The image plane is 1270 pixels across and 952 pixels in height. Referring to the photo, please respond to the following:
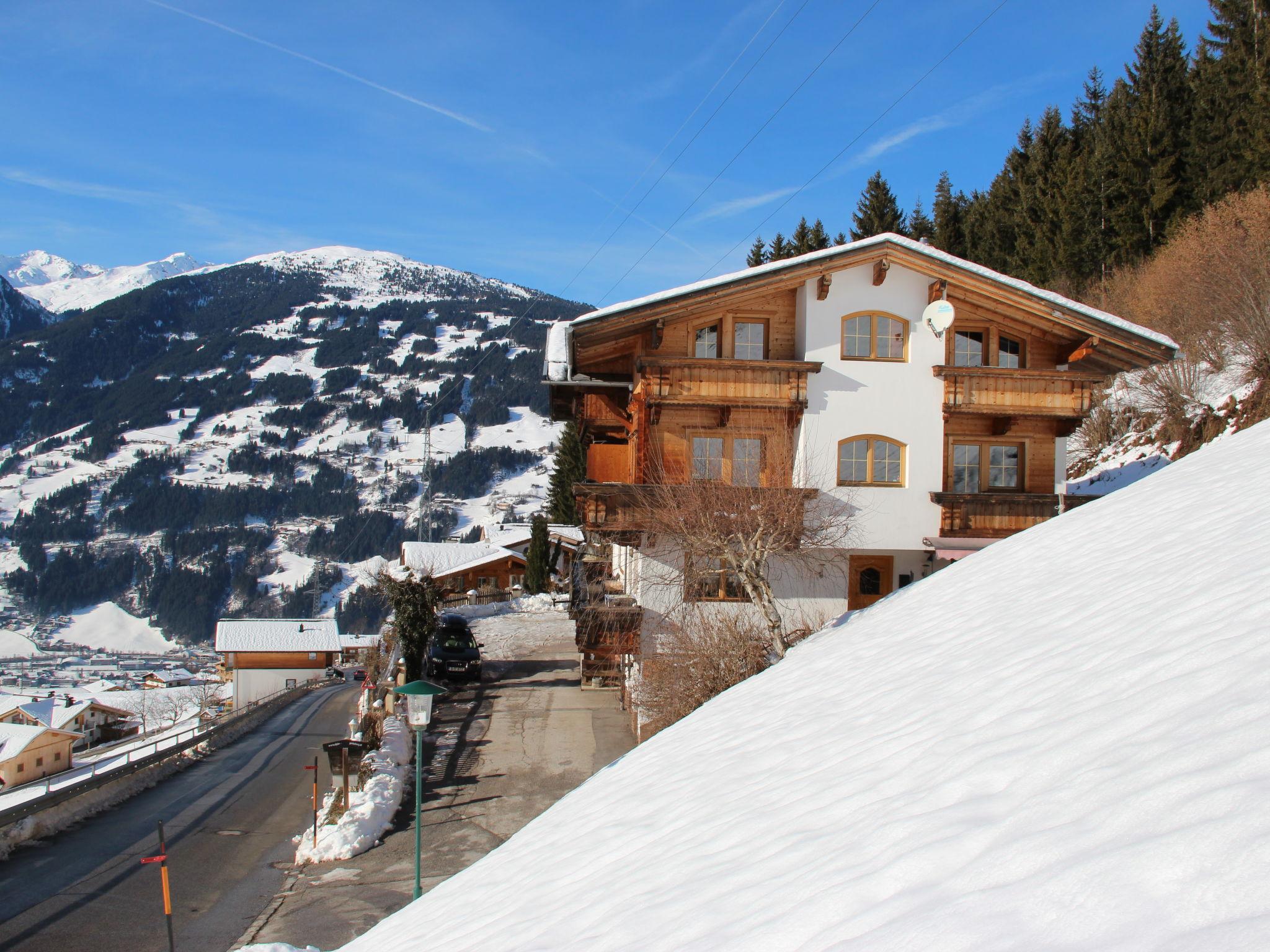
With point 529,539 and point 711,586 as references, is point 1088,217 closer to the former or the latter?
point 711,586

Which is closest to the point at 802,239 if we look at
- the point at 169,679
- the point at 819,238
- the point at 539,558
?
the point at 819,238

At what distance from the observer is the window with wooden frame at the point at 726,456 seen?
819 inches

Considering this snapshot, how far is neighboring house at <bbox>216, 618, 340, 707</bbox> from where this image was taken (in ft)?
266

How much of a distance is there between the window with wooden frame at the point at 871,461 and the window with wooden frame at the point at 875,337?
196 centimetres

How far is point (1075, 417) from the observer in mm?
21250

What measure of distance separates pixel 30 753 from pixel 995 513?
5341 centimetres

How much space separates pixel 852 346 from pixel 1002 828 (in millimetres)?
19376

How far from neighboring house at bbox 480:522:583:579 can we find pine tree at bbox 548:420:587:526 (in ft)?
7.29

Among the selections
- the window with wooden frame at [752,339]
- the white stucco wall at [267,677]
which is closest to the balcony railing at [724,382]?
the window with wooden frame at [752,339]

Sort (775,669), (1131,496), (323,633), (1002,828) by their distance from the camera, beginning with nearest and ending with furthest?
(1002,828)
(1131,496)
(775,669)
(323,633)

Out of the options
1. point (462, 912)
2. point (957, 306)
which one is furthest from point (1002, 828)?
point (957, 306)

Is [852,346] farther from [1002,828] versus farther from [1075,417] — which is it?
[1002,828]

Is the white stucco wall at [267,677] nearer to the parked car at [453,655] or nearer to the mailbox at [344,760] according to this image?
the parked car at [453,655]

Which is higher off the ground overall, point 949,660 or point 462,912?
point 949,660
